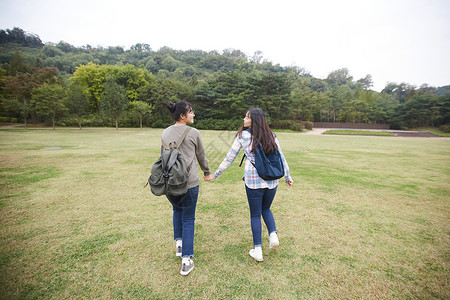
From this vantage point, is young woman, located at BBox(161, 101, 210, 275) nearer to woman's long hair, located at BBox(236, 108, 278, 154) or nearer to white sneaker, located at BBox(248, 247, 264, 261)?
woman's long hair, located at BBox(236, 108, 278, 154)

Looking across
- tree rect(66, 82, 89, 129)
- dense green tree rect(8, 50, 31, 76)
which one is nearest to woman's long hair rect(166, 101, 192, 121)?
tree rect(66, 82, 89, 129)

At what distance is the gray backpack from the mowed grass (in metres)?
1.05

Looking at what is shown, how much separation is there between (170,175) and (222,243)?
1554 mm

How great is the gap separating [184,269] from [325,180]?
17.3 ft

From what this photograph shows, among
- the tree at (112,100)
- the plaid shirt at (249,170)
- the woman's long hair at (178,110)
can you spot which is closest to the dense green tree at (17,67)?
the tree at (112,100)

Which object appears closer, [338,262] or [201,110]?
[338,262]

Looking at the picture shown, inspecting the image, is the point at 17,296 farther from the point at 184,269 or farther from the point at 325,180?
the point at 325,180

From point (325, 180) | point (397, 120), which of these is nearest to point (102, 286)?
point (325, 180)

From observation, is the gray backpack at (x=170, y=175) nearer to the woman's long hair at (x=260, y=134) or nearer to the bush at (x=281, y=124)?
the woman's long hair at (x=260, y=134)

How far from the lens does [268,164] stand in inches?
91.1

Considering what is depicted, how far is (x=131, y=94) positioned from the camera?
38.5 meters

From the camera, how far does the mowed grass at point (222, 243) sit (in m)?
2.09

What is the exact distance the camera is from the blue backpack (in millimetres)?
2269

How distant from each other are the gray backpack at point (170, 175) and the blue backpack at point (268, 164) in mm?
867
